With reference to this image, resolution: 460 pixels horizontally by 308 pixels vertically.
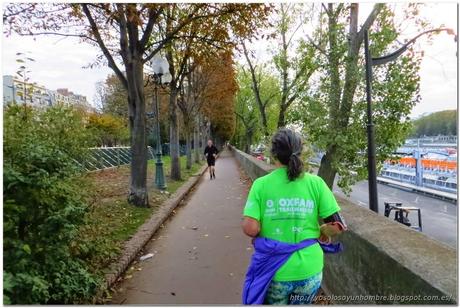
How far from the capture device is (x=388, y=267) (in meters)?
2.98

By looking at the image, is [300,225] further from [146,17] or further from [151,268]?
[146,17]

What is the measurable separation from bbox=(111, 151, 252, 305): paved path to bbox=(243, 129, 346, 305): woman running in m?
2.24

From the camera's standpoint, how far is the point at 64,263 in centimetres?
411

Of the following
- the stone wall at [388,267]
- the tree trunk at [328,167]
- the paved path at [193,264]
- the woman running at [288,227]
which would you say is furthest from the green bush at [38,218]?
the tree trunk at [328,167]

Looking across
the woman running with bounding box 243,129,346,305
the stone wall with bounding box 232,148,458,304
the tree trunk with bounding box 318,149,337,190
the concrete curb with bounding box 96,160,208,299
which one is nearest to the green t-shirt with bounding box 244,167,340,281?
the woman running with bounding box 243,129,346,305

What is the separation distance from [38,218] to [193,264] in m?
2.79

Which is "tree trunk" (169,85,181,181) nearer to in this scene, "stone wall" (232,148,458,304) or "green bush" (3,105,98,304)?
"green bush" (3,105,98,304)

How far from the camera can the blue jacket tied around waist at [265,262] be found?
2572 mm

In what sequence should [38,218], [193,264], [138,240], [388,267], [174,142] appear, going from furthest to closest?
[174,142]
[138,240]
[193,264]
[38,218]
[388,267]

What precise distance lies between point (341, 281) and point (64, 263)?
2807mm

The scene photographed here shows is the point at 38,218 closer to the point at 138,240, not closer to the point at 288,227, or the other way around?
the point at 288,227

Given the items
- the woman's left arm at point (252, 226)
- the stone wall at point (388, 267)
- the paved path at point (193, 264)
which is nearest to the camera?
the stone wall at point (388, 267)

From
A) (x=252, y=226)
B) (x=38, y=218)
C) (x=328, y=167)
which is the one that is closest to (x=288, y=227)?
(x=252, y=226)

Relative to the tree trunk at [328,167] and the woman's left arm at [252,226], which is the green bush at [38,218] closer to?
the woman's left arm at [252,226]
